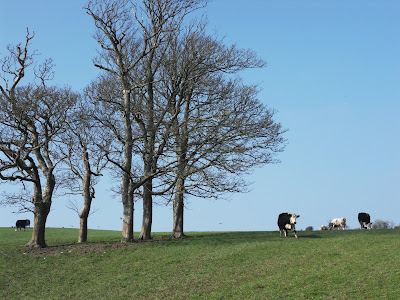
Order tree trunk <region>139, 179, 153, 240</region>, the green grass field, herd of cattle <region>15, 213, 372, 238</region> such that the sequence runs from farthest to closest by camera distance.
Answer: tree trunk <region>139, 179, 153, 240</region>, herd of cattle <region>15, 213, 372, 238</region>, the green grass field

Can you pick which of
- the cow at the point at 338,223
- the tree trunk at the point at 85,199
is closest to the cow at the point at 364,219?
the cow at the point at 338,223

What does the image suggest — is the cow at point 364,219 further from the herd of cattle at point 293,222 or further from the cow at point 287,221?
the cow at point 287,221

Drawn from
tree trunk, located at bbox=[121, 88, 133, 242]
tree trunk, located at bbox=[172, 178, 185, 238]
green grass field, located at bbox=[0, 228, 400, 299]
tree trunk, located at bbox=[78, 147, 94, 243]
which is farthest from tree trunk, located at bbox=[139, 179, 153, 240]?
tree trunk, located at bbox=[78, 147, 94, 243]

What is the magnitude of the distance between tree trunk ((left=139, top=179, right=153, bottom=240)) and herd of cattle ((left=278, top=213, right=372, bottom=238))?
966 centimetres

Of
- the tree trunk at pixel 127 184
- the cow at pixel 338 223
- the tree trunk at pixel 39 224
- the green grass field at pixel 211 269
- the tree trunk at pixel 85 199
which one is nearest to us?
the green grass field at pixel 211 269

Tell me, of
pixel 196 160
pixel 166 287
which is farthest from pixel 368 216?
pixel 166 287

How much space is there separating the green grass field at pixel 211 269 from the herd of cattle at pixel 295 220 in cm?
106

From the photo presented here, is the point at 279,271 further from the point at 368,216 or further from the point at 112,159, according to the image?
the point at 368,216

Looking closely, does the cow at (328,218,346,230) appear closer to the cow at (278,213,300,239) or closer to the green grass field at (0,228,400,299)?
the green grass field at (0,228,400,299)

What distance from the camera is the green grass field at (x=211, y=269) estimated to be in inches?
758

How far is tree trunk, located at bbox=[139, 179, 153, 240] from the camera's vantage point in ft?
116

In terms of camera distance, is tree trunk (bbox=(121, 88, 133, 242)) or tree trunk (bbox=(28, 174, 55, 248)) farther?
tree trunk (bbox=(121, 88, 133, 242))

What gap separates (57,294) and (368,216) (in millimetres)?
27664

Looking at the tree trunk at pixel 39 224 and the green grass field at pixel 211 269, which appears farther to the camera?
the tree trunk at pixel 39 224
